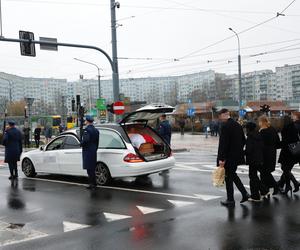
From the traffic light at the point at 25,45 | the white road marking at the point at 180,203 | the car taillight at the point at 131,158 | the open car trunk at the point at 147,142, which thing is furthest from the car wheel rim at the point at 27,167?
the traffic light at the point at 25,45

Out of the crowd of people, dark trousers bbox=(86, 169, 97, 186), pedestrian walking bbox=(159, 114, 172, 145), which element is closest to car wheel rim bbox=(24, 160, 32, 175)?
dark trousers bbox=(86, 169, 97, 186)

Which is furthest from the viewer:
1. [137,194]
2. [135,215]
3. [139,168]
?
[139,168]

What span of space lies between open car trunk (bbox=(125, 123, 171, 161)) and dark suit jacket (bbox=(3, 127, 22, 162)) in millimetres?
3296

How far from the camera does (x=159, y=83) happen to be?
119562mm

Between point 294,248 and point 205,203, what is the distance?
302 cm

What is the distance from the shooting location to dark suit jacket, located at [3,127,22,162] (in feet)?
41.3

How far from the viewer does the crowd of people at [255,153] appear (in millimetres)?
8000

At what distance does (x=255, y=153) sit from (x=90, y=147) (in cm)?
389

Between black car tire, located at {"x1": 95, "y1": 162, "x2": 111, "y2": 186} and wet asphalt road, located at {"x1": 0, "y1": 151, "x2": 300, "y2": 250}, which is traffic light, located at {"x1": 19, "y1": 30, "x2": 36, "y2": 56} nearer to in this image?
wet asphalt road, located at {"x1": 0, "y1": 151, "x2": 300, "y2": 250}

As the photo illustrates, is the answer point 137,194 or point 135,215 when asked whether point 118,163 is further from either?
point 135,215

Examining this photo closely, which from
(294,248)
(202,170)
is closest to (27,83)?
(202,170)

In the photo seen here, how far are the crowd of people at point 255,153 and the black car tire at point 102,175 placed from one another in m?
3.56

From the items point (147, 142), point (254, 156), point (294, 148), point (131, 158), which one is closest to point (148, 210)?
point (254, 156)

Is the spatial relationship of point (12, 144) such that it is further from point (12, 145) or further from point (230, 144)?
point (230, 144)
